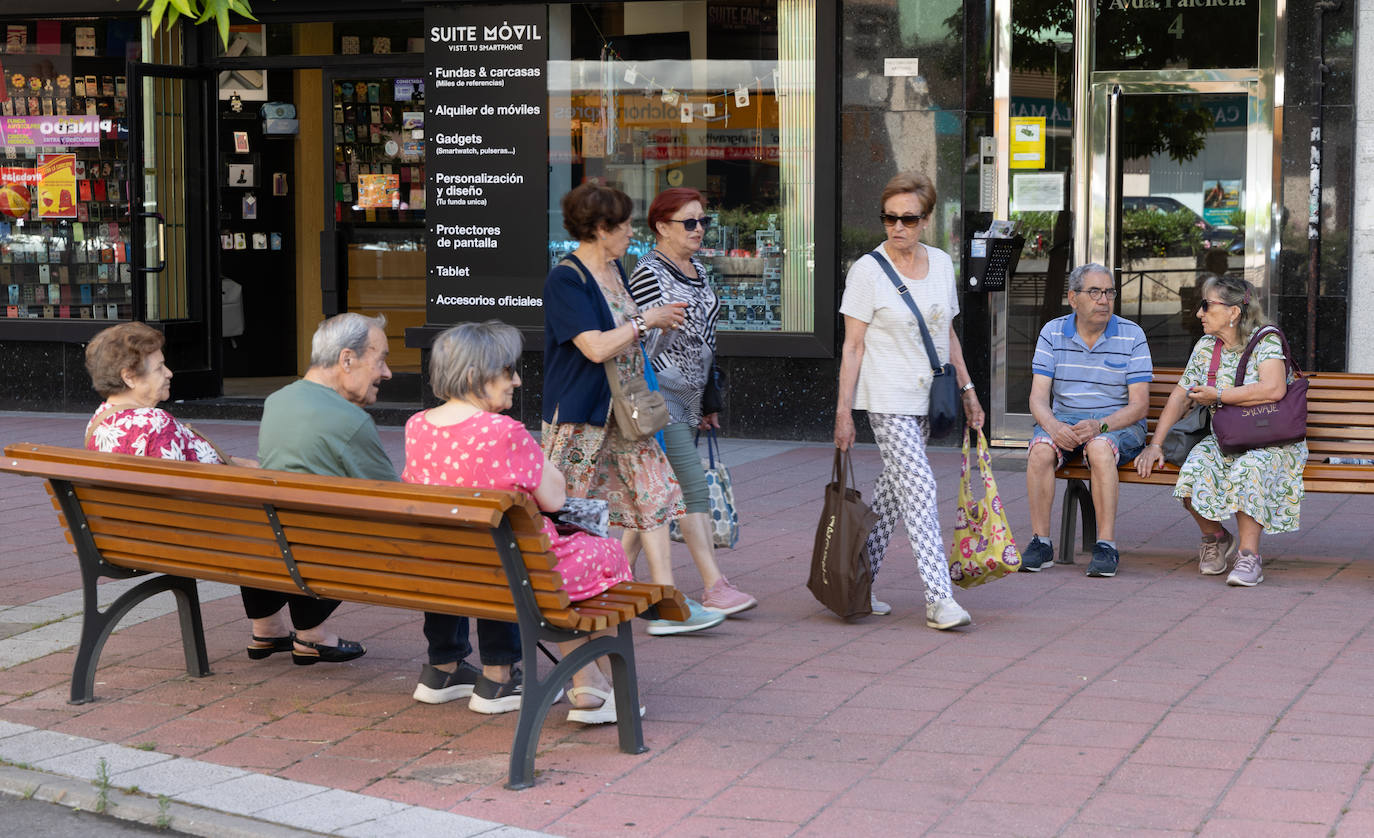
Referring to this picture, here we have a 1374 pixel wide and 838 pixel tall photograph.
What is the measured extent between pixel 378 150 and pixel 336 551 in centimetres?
897

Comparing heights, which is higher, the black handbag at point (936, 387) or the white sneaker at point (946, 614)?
the black handbag at point (936, 387)

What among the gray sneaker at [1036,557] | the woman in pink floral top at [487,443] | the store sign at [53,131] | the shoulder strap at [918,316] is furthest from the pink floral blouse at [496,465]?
the store sign at [53,131]

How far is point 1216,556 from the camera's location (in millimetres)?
7406

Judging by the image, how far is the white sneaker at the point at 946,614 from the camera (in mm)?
6332

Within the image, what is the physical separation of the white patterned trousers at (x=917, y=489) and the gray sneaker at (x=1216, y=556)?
151cm

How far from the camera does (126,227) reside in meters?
13.1

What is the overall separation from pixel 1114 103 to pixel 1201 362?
13.9 feet

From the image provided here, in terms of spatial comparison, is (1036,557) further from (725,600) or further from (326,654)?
(326,654)

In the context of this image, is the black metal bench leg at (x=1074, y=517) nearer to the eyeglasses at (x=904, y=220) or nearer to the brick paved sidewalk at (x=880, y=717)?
the brick paved sidewalk at (x=880, y=717)

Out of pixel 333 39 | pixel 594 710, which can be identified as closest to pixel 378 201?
pixel 333 39

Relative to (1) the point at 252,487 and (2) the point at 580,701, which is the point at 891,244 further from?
(1) the point at 252,487

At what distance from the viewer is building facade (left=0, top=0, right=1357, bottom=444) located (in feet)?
36.3

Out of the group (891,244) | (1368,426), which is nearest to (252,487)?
(891,244)

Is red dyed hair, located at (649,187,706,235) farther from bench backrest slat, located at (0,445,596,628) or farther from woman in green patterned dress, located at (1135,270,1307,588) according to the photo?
woman in green patterned dress, located at (1135,270,1307,588)
